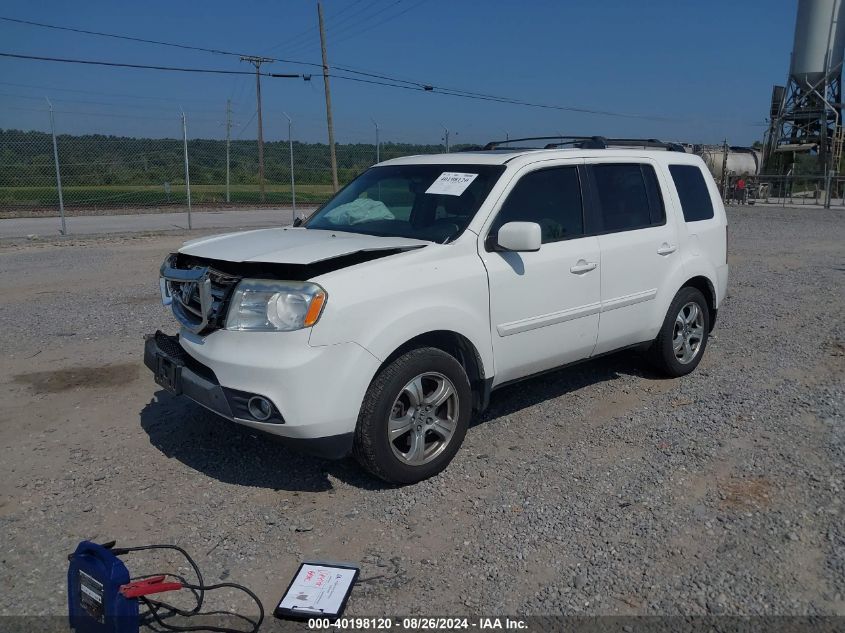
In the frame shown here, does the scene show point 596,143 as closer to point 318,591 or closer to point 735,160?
point 318,591

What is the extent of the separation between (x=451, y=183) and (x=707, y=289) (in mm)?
2768

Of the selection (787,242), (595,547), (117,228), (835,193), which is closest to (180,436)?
(595,547)

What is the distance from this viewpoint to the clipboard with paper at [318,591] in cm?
306

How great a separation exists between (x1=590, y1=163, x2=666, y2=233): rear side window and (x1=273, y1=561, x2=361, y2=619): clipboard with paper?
3077mm

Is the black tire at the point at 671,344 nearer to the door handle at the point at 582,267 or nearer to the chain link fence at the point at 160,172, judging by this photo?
the door handle at the point at 582,267

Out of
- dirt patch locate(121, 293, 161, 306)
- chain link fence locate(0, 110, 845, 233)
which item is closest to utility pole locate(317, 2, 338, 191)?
chain link fence locate(0, 110, 845, 233)

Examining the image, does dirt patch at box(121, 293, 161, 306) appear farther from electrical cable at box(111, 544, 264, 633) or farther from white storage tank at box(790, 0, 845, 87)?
white storage tank at box(790, 0, 845, 87)

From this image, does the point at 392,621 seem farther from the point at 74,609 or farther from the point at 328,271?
the point at 328,271

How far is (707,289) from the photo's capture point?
6.35 metres

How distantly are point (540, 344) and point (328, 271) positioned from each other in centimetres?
162

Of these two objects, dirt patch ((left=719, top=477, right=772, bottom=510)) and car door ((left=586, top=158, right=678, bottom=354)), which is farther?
car door ((left=586, top=158, right=678, bottom=354))

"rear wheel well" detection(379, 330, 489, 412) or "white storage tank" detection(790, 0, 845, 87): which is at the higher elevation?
"white storage tank" detection(790, 0, 845, 87)

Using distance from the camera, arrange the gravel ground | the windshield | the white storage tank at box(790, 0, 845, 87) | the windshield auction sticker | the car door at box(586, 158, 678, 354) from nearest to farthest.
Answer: the gravel ground → the windshield → the windshield auction sticker → the car door at box(586, 158, 678, 354) → the white storage tank at box(790, 0, 845, 87)

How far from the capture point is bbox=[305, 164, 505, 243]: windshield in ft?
15.4
